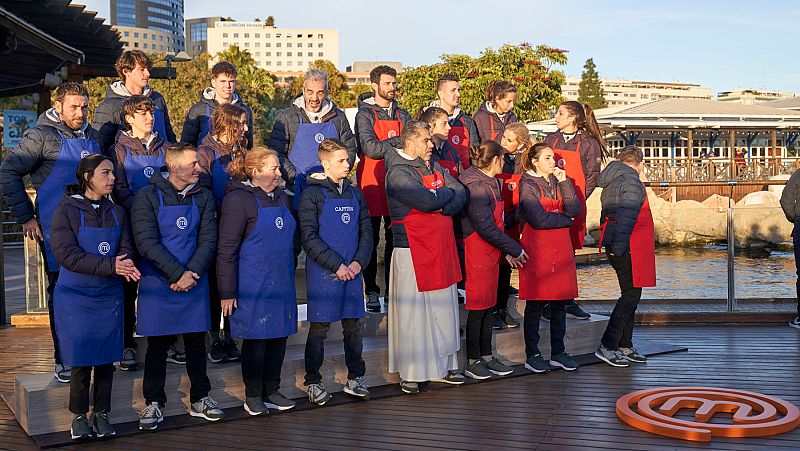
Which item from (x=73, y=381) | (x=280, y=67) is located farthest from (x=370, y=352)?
(x=280, y=67)

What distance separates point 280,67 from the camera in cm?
18788

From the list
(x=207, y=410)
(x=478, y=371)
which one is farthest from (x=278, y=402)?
(x=478, y=371)

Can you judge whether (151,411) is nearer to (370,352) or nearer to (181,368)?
(181,368)

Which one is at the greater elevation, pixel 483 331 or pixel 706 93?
pixel 706 93

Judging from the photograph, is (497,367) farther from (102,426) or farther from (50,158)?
(50,158)

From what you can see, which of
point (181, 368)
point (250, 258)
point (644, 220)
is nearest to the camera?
point (250, 258)

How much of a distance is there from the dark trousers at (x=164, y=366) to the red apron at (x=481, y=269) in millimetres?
1770

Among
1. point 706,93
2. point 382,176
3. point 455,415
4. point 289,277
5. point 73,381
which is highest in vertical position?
point 706,93

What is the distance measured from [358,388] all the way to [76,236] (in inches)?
76.0

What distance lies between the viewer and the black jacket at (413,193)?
208 inches

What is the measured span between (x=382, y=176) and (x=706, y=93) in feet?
566

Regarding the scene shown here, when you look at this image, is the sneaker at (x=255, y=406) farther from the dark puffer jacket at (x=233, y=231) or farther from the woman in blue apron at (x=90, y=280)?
the woman in blue apron at (x=90, y=280)

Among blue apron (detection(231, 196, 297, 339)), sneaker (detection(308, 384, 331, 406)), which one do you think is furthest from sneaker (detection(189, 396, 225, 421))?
sneaker (detection(308, 384, 331, 406))

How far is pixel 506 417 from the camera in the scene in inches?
195
